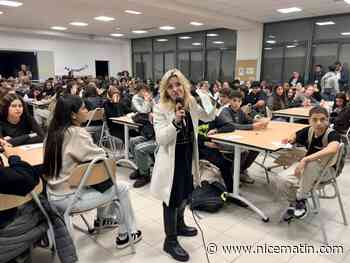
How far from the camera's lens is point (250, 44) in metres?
9.29

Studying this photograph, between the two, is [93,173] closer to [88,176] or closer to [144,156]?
[88,176]

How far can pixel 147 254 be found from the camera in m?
2.07

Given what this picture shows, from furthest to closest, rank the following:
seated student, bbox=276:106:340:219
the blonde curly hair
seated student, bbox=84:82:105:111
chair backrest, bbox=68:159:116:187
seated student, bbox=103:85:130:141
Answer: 1. seated student, bbox=84:82:105:111
2. seated student, bbox=103:85:130:141
3. seated student, bbox=276:106:340:219
4. the blonde curly hair
5. chair backrest, bbox=68:159:116:187

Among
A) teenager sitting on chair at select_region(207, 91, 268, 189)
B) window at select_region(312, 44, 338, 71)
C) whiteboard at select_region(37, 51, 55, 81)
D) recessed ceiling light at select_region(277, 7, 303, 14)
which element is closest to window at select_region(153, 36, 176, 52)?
whiteboard at select_region(37, 51, 55, 81)

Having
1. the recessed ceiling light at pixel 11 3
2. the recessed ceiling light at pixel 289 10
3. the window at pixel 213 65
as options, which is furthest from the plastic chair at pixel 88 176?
the window at pixel 213 65

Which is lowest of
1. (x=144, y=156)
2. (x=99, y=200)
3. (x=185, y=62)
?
(x=144, y=156)

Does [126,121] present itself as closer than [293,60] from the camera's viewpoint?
Yes

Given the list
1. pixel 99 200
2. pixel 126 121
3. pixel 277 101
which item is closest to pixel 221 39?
pixel 277 101

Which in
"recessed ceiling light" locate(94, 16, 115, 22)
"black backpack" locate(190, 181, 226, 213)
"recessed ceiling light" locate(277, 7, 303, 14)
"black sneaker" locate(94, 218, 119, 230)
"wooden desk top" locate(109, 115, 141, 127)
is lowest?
"black sneaker" locate(94, 218, 119, 230)

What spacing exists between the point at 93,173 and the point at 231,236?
4.20 feet

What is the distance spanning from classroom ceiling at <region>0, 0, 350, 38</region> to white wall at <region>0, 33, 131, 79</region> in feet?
3.48

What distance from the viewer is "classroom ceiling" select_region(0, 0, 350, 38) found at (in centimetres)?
647

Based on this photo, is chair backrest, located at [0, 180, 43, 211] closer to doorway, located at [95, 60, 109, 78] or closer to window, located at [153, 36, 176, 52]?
window, located at [153, 36, 176, 52]

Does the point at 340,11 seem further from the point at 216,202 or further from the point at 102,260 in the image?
the point at 102,260
